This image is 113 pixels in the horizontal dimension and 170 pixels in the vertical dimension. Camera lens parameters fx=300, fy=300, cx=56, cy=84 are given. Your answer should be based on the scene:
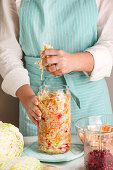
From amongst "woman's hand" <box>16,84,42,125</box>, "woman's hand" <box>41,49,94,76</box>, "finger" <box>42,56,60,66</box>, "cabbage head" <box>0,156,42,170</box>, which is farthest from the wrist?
"cabbage head" <box>0,156,42,170</box>

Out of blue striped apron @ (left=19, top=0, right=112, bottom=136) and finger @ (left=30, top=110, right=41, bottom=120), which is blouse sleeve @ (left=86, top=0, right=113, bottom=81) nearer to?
blue striped apron @ (left=19, top=0, right=112, bottom=136)

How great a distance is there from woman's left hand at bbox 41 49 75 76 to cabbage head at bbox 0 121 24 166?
1.05ft

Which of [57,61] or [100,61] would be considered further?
[100,61]

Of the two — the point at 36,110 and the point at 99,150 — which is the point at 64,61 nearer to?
the point at 36,110

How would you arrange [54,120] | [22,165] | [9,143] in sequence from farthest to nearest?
[54,120] → [9,143] → [22,165]

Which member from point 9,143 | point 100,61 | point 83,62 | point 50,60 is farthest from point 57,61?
point 9,143

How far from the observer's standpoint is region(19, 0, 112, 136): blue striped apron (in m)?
1.46

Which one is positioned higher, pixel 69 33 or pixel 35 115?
pixel 69 33

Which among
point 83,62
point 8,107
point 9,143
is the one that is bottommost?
point 8,107

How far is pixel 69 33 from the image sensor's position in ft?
4.80

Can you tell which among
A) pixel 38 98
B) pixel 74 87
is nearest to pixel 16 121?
pixel 74 87

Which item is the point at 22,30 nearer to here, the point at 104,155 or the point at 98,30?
the point at 98,30

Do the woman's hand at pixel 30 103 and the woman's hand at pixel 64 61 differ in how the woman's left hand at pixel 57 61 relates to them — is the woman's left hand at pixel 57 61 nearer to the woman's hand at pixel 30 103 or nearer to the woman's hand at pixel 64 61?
the woman's hand at pixel 64 61

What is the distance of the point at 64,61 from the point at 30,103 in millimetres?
221
